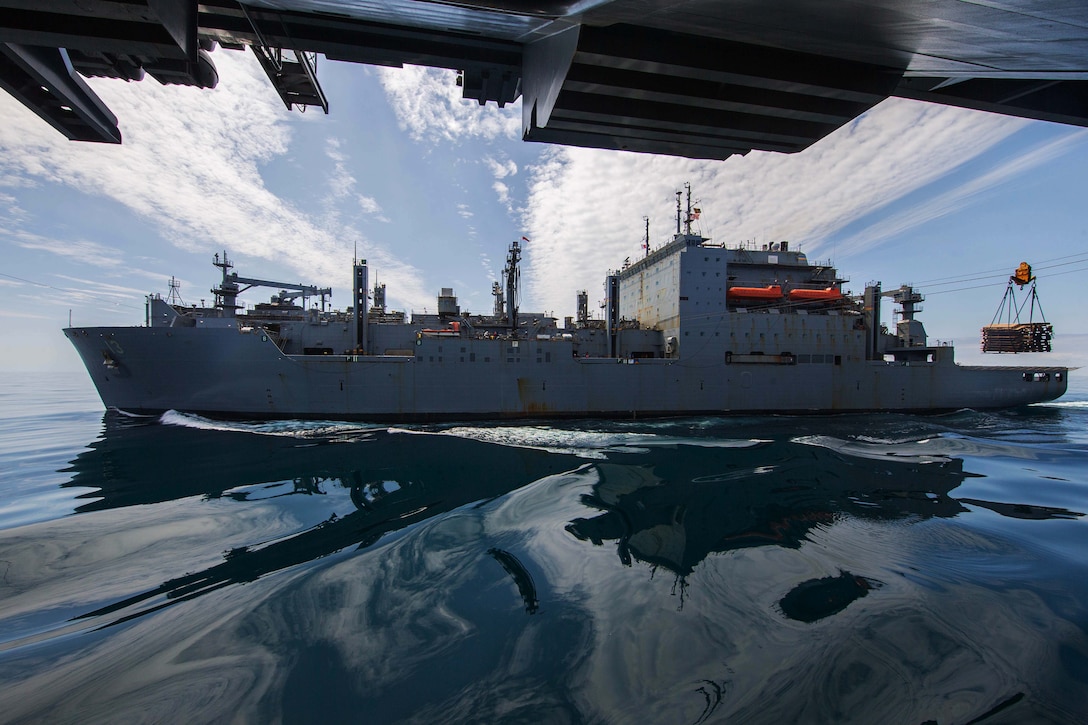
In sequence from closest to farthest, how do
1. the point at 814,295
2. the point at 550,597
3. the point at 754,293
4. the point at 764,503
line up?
1. the point at 550,597
2. the point at 764,503
3. the point at 754,293
4. the point at 814,295

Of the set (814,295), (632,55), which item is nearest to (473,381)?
(632,55)

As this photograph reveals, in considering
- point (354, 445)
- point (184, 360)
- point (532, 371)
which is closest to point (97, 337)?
point (184, 360)

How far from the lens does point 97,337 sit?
53.3ft

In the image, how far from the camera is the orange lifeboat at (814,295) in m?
21.2

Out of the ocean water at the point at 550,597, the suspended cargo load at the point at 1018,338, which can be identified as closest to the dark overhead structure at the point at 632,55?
the ocean water at the point at 550,597

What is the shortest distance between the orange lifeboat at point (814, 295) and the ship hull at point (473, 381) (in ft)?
12.1

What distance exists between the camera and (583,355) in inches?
858

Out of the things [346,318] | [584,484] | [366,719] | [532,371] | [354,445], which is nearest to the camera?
[366,719]

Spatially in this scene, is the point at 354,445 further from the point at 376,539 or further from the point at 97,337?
the point at 97,337

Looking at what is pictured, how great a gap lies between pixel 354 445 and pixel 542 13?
12.1 metres

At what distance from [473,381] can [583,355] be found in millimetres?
7183

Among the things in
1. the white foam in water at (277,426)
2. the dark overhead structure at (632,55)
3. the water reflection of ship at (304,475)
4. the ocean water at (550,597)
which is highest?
the dark overhead structure at (632,55)

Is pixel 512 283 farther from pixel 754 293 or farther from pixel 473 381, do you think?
pixel 754 293

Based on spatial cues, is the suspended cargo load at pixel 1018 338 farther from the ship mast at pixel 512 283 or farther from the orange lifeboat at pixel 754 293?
the ship mast at pixel 512 283
